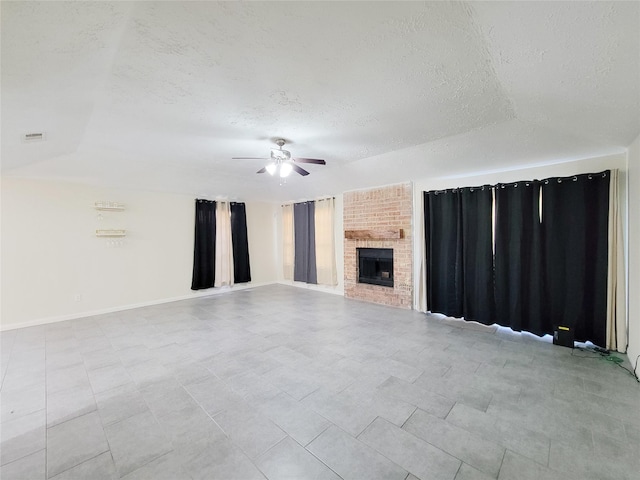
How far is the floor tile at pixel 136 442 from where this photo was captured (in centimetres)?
170

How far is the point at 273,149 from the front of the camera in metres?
3.46

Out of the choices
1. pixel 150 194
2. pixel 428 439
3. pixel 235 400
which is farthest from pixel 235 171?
pixel 428 439

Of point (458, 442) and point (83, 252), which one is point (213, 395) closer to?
point (458, 442)

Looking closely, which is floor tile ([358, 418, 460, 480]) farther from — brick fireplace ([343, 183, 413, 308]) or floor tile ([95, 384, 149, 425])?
brick fireplace ([343, 183, 413, 308])

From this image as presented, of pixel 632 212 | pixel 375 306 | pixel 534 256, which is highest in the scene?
pixel 632 212

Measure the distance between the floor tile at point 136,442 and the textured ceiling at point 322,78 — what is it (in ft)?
8.16

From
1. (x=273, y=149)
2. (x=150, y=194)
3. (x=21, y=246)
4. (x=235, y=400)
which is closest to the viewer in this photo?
(x=235, y=400)

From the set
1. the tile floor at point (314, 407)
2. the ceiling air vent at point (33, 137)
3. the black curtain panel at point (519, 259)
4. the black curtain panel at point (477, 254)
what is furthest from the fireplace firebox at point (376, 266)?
the ceiling air vent at point (33, 137)

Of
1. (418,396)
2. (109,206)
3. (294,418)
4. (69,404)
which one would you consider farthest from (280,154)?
(109,206)

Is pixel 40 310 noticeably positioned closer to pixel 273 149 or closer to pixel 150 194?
pixel 150 194

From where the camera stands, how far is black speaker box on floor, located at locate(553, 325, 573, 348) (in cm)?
328

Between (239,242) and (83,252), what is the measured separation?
3157 millimetres

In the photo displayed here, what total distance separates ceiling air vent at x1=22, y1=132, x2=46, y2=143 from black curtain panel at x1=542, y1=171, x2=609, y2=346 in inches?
238

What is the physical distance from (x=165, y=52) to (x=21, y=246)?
5002 mm
